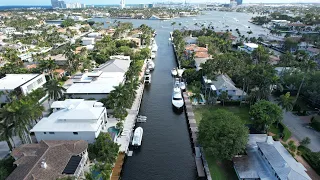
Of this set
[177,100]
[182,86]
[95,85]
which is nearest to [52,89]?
[95,85]

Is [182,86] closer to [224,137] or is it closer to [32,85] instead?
[224,137]

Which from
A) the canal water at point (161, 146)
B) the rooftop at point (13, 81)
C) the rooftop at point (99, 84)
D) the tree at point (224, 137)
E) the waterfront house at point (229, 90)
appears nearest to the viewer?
the tree at point (224, 137)

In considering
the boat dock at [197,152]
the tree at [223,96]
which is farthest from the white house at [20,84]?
the tree at [223,96]

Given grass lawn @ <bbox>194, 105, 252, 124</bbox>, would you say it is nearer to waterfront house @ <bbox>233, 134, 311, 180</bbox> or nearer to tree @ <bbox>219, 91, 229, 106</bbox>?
tree @ <bbox>219, 91, 229, 106</bbox>

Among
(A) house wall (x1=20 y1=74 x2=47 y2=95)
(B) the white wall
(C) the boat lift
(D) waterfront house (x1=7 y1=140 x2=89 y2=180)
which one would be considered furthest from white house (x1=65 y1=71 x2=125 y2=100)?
(D) waterfront house (x1=7 y1=140 x2=89 y2=180)

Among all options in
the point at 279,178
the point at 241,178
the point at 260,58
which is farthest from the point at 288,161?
the point at 260,58

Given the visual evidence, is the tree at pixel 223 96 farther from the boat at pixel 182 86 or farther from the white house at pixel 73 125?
the white house at pixel 73 125
